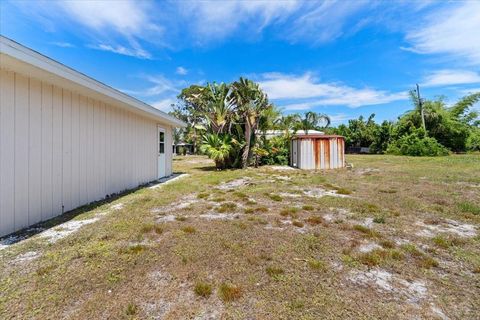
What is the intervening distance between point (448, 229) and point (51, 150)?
6.79 m

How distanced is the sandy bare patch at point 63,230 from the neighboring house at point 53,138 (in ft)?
1.69

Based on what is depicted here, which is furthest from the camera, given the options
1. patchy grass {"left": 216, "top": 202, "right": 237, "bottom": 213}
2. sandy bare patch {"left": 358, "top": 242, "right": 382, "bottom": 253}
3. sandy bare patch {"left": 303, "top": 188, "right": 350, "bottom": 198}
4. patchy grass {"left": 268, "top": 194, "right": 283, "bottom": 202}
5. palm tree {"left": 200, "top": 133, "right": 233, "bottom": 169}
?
palm tree {"left": 200, "top": 133, "right": 233, "bottom": 169}

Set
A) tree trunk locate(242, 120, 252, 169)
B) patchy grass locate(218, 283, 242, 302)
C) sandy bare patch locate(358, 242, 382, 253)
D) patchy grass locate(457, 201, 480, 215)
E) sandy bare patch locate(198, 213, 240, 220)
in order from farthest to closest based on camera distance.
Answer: tree trunk locate(242, 120, 252, 169)
patchy grass locate(457, 201, 480, 215)
sandy bare patch locate(198, 213, 240, 220)
sandy bare patch locate(358, 242, 382, 253)
patchy grass locate(218, 283, 242, 302)

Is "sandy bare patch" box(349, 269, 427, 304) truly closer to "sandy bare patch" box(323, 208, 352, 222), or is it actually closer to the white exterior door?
"sandy bare patch" box(323, 208, 352, 222)

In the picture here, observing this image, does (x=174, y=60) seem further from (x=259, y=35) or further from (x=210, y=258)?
(x=210, y=258)

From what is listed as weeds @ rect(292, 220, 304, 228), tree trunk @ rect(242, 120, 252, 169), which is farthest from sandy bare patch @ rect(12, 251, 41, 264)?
tree trunk @ rect(242, 120, 252, 169)

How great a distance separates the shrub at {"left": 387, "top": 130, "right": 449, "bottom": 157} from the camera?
1962 cm

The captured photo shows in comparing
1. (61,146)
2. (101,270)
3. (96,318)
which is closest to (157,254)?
(101,270)

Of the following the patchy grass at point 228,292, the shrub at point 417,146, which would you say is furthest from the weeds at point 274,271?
the shrub at point 417,146

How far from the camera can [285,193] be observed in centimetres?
644

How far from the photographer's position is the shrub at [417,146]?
19.6 meters

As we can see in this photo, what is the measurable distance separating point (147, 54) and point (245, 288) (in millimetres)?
16231

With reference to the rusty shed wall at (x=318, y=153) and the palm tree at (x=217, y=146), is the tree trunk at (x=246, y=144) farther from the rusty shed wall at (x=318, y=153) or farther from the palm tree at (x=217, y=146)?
the rusty shed wall at (x=318, y=153)

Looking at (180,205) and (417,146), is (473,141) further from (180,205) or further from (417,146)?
(180,205)
